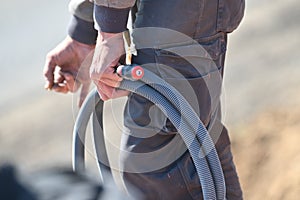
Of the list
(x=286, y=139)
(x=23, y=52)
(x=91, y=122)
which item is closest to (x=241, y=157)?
(x=286, y=139)

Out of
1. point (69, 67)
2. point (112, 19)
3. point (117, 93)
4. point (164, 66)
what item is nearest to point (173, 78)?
point (164, 66)

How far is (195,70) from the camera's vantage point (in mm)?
2594

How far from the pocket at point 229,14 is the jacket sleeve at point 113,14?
295 mm

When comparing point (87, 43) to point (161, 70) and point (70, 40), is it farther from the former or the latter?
point (161, 70)

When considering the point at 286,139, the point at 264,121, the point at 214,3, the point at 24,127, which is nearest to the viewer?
the point at 214,3

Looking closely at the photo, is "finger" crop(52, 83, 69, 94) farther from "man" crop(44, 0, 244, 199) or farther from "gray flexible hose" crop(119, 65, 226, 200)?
"gray flexible hose" crop(119, 65, 226, 200)

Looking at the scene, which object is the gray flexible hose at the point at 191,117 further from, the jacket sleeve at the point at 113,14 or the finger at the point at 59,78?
the finger at the point at 59,78

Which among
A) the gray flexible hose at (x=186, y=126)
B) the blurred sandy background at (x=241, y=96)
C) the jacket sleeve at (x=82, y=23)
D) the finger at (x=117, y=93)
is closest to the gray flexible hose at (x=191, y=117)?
the gray flexible hose at (x=186, y=126)

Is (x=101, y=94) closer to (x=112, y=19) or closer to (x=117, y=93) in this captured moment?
(x=117, y=93)

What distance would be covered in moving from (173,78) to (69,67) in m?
0.56

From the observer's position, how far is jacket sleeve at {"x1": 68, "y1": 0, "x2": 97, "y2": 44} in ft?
9.25

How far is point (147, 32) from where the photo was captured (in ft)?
8.25

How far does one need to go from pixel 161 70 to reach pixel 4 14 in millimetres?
4992

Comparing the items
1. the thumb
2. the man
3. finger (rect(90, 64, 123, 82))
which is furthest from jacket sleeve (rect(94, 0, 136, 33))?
the thumb
